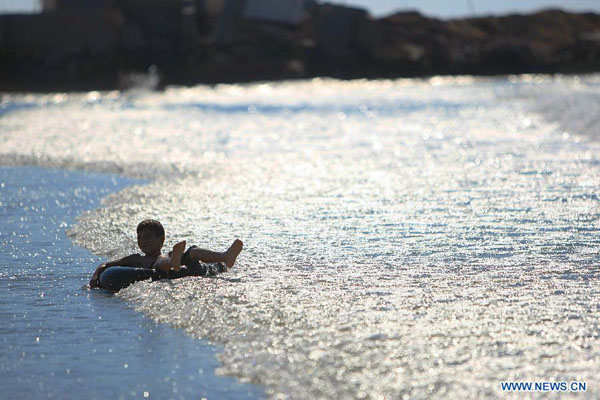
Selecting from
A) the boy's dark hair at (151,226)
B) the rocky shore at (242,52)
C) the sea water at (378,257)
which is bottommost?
the rocky shore at (242,52)

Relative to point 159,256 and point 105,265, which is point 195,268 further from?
point 105,265

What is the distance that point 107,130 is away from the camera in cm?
2122

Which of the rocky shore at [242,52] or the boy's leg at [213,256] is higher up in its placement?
the boy's leg at [213,256]

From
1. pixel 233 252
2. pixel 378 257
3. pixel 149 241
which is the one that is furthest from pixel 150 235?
pixel 378 257

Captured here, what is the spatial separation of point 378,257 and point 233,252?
114 cm

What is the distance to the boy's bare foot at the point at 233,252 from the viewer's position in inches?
230

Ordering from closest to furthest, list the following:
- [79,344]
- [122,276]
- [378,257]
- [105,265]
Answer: [79,344], [122,276], [105,265], [378,257]

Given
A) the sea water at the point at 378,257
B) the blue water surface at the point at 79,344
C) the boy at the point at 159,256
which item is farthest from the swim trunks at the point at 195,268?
the blue water surface at the point at 79,344

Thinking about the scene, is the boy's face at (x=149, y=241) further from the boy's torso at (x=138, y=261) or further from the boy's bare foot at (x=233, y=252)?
the boy's bare foot at (x=233, y=252)

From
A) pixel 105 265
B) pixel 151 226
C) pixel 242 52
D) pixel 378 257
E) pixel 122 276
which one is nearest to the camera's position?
pixel 122 276

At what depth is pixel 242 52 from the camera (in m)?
94.8

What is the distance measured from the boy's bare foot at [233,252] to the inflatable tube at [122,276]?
17.2 inches

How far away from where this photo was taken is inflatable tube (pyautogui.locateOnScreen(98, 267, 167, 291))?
5.62m

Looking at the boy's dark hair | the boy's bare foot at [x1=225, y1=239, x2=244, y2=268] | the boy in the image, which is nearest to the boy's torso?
the boy
